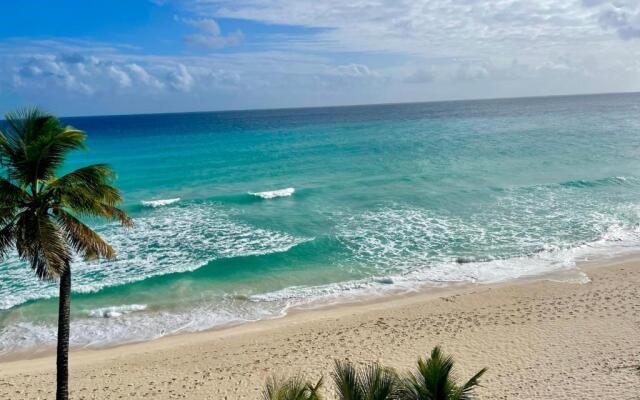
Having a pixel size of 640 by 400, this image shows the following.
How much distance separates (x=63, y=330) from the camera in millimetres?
10406

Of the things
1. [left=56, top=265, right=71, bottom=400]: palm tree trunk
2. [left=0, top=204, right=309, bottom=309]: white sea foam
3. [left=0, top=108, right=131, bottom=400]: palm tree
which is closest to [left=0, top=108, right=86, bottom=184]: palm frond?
[left=0, top=108, right=131, bottom=400]: palm tree

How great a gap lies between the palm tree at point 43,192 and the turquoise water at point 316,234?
9.91m

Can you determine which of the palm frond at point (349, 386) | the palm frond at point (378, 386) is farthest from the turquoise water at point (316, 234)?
the palm frond at point (349, 386)

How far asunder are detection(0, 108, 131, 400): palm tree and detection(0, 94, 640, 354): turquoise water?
32.5ft

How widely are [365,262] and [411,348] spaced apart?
28.9ft

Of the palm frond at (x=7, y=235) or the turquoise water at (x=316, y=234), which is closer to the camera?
the palm frond at (x=7, y=235)

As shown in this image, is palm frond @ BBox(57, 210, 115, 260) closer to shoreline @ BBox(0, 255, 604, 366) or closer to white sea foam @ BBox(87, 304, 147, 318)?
shoreline @ BBox(0, 255, 604, 366)

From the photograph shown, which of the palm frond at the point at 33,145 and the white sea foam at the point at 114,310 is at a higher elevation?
the palm frond at the point at 33,145

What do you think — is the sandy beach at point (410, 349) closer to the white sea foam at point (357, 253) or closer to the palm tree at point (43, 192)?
the white sea foam at point (357, 253)

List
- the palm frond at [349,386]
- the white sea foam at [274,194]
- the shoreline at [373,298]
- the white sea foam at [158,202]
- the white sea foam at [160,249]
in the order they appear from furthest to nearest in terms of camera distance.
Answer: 1. the white sea foam at [274,194]
2. the white sea foam at [158,202]
3. the white sea foam at [160,249]
4. the shoreline at [373,298]
5. the palm frond at [349,386]

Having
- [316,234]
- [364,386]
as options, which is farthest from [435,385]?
[316,234]

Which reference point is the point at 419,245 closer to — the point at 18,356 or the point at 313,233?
the point at 313,233

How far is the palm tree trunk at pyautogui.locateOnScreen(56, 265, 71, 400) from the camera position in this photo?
1016 cm

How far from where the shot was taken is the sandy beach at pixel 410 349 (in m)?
14.0
